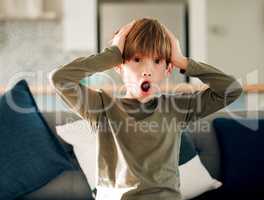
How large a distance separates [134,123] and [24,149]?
0.89m

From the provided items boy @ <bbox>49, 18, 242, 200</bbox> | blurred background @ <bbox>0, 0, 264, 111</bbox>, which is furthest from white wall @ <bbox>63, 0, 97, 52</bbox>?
boy @ <bbox>49, 18, 242, 200</bbox>

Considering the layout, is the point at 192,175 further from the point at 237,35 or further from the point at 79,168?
the point at 237,35

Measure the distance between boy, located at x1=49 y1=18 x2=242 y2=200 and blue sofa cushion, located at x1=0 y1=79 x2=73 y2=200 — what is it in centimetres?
80

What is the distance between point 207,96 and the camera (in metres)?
1.26

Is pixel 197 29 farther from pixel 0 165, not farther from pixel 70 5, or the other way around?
pixel 0 165

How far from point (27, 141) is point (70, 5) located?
2.41 meters

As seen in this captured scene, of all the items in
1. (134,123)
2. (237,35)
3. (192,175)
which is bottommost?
(192,175)

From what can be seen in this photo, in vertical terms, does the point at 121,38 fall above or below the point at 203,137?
above

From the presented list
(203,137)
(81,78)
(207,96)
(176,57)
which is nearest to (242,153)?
(203,137)

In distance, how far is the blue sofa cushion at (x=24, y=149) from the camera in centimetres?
192

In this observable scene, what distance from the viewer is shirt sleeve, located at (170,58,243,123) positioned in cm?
123

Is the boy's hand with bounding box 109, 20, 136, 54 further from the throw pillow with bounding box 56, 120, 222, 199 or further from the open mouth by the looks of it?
the throw pillow with bounding box 56, 120, 222, 199

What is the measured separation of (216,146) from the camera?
6.91 feet

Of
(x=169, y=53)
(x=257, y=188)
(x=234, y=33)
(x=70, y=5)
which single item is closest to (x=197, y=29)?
→ (x=234, y=33)
